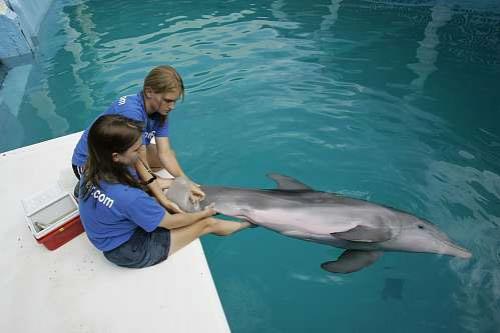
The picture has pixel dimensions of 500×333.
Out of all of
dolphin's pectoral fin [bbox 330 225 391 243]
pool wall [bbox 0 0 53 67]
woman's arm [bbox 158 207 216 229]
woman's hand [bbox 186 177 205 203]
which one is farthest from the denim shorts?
pool wall [bbox 0 0 53 67]

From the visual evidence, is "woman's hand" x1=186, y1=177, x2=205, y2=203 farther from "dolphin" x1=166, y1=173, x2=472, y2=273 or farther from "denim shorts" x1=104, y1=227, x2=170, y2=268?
"denim shorts" x1=104, y1=227, x2=170, y2=268

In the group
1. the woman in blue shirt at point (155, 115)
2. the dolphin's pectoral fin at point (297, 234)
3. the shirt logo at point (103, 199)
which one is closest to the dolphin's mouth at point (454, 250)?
the dolphin's pectoral fin at point (297, 234)

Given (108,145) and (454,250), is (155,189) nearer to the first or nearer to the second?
(108,145)

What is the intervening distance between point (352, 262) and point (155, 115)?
2.39 meters

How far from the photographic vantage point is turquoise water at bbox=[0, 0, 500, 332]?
12.4ft

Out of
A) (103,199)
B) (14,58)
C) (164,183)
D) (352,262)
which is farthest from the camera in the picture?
(14,58)

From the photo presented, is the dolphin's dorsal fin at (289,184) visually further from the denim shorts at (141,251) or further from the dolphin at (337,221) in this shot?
the denim shorts at (141,251)

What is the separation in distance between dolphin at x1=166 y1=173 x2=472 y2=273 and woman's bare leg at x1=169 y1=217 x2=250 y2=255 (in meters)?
0.31

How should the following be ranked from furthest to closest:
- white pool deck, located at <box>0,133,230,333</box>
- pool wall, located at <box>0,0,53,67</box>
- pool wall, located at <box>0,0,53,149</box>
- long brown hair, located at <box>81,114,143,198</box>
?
pool wall, located at <box>0,0,53,67</box> < pool wall, located at <box>0,0,53,149</box> < white pool deck, located at <box>0,133,230,333</box> < long brown hair, located at <box>81,114,143,198</box>

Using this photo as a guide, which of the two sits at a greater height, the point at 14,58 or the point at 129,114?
the point at 129,114

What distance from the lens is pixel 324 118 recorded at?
6.42 m

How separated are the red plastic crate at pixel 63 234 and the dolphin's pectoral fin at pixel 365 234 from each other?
7.52ft

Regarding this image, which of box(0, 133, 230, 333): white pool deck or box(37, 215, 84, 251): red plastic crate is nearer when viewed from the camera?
box(0, 133, 230, 333): white pool deck

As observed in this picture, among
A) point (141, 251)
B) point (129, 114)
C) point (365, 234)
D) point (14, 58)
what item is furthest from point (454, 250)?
point (14, 58)
